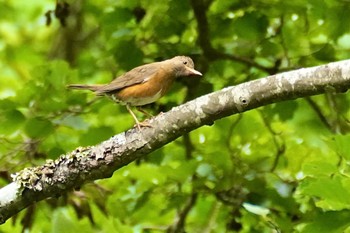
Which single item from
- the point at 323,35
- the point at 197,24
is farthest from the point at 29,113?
the point at 323,35

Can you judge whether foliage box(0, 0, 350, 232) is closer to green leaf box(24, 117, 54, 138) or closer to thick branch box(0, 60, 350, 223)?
green leaf box(24, 117, 54, 138)

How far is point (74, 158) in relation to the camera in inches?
99.0

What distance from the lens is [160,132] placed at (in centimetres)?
243

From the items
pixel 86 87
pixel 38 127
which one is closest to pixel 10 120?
pixel 38 127

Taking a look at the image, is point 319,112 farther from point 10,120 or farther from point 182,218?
point 10,120

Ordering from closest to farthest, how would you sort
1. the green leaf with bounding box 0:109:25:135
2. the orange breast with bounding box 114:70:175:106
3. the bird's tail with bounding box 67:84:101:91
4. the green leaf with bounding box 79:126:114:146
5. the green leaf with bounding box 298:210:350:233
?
the green leaf with bounding box 298:210:350:233, the orange breast with bounding box 114:70:175:106, the bird's tail with bounding box 67:84:101:91, the green leaf with bounding box 0:109:25:135, the green leaf with bounding box 79:126:114:146

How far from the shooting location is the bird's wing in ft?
10.2

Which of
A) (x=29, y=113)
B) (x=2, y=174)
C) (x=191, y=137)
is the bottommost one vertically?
(x=191, y=137)

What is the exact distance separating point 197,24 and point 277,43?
394 mm

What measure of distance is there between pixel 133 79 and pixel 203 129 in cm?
82

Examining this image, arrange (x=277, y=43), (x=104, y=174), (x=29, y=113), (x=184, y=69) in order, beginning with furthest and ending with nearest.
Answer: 1. (x=277, y=43)
2. (x=29, y=113)
3. (x=184, y=69)
4. (x=104, y=174)

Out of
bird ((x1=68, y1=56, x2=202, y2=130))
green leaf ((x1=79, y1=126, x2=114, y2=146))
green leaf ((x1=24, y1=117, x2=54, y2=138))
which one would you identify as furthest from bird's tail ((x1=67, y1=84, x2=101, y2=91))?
green leaf ((x1=79, y1=126, x2=114, y2=146))

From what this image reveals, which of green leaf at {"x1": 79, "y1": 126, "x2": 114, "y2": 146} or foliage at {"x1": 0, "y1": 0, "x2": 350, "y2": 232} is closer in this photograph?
foliage at {"x1": 0, "y1": 0, "x2": 350, "y2": 232}

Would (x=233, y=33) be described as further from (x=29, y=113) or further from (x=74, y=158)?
(x=74, y=158)
